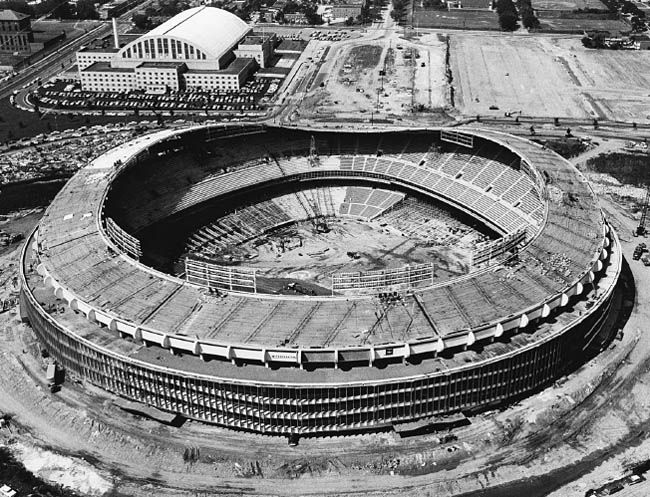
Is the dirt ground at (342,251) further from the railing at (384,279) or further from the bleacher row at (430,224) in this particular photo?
the railing at (384,279)

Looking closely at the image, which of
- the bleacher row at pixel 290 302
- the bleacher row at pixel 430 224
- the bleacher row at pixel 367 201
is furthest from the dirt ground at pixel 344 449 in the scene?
the bleacher row at pixel 367 201

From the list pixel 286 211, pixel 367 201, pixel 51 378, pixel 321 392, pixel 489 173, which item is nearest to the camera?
pixel 321 392

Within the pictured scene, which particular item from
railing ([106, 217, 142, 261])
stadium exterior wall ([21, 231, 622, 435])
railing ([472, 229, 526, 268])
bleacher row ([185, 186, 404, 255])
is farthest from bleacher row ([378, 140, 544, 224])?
railing ([106, 217, 142, 261])

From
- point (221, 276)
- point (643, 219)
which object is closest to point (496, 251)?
point (221, 276)

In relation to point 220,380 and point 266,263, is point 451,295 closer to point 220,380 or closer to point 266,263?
point 220,380

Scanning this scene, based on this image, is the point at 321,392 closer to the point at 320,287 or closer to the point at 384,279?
the point at 384,279

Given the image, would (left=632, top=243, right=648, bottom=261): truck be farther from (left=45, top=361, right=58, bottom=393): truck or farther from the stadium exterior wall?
(left=45, top=361, right=58, bottom=393): truck

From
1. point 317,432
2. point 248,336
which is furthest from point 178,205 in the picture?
point 317,432
